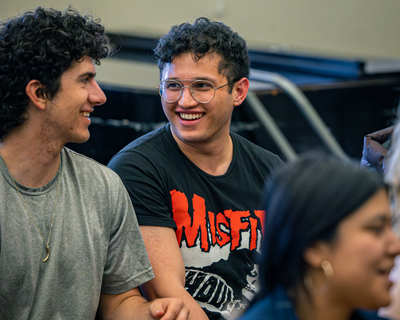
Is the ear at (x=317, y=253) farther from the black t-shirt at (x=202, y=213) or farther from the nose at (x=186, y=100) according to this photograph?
the nose at (x=186, y=100)

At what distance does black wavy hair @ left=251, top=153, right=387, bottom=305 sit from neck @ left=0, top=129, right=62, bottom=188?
2.07 feet

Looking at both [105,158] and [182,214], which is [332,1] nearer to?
[105,158]

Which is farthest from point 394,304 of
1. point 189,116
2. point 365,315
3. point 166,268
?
point 189,116

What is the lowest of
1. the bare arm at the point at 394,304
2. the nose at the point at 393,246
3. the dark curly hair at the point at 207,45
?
the bare arm at the point at 394,304

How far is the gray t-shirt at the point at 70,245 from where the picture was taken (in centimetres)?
112

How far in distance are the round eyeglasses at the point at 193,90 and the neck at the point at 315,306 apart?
878 millimetres

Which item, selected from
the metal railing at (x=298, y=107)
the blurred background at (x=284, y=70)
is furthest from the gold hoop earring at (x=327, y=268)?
the metal railing at (x=298, y=107)

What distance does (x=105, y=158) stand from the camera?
8.86 feet

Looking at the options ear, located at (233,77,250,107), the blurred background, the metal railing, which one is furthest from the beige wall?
ear, located at (233,77,250,107)

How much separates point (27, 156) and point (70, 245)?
0.25 m

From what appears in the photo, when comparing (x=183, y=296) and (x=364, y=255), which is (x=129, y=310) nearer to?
(x=183, y=296)

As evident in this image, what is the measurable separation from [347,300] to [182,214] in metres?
0.69

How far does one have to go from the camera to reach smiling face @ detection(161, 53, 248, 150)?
1.58 meters

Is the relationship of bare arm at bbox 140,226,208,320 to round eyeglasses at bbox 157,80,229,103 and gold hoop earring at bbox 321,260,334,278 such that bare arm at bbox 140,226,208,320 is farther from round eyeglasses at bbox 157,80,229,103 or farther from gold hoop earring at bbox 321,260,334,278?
gold hoop earring at bbox 321,260,334,278
